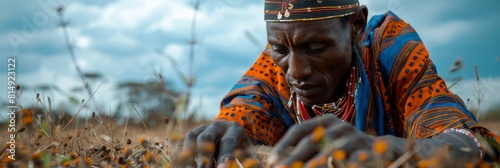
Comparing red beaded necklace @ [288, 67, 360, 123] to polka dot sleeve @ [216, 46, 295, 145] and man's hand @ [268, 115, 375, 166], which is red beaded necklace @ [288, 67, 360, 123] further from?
man's hand @ [268, 115, 375, 166]

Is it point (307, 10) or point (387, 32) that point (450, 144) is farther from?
point (387, 32)

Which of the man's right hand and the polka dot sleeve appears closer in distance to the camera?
the man's right hand

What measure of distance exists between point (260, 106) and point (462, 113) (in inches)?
55.2

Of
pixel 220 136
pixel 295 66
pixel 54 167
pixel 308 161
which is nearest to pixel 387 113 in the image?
pixel 295 66

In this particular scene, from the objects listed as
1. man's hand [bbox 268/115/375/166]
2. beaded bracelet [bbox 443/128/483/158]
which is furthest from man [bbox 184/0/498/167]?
man's hand [bbox 268/115/375/166]

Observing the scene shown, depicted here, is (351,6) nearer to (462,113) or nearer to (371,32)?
(371,32)

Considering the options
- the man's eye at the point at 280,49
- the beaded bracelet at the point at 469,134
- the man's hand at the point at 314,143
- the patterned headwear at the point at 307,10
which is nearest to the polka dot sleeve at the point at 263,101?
the man's eye at the point at 280,49

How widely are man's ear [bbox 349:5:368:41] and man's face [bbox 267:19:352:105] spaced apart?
14cm

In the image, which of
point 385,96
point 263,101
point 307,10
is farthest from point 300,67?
point 263,101

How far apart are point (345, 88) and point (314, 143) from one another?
6.01ft

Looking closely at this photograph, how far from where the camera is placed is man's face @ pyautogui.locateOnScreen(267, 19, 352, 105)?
11.6ft

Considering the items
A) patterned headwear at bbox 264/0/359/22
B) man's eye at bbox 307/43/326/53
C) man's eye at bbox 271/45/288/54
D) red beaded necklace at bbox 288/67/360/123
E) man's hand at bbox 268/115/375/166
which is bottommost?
red beaded necklace at bbox 288/67/360/123

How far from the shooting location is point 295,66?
354 centimetres

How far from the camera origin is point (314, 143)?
225 cm
